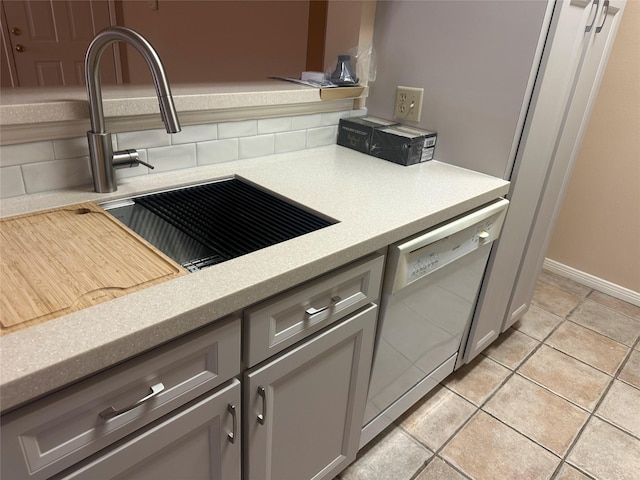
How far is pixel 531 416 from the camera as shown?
5.66 ft

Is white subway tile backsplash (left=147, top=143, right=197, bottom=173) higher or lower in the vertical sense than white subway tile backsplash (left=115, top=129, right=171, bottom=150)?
lower

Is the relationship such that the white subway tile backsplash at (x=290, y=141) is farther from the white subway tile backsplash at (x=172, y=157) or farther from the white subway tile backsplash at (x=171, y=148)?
the white subway tile backsplash at (x=172, y=157)

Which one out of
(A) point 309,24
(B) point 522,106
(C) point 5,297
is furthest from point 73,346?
(A) point 309,24

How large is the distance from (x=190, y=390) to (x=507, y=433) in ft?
4.35

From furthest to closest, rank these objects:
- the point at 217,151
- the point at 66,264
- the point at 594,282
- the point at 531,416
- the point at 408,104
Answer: the point at 594,282 → the point at 531,416 → the point at 408,104 → the point at 217,151 → the point at 66,264

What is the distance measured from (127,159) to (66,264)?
1.27ft

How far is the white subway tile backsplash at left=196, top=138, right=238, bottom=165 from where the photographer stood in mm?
1321

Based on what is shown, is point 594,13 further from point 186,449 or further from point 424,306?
point 186,449

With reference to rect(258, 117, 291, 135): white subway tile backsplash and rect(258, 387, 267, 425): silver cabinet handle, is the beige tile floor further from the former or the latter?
rect(258, 117, 291, 135): white subway tile backsplash

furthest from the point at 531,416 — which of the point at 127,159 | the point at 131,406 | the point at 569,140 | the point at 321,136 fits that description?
the point at 127,159

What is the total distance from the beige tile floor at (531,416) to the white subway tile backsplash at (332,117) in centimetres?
112

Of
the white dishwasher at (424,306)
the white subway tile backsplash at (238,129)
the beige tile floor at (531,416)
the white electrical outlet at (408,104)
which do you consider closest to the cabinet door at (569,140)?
the beige tile floor at (531,416)

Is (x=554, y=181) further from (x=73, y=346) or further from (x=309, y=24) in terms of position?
(x=309, y=24)

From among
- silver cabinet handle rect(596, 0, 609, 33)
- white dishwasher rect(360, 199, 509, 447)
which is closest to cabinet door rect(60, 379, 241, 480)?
white dishwasher rect(360, 199, 509, 447)
